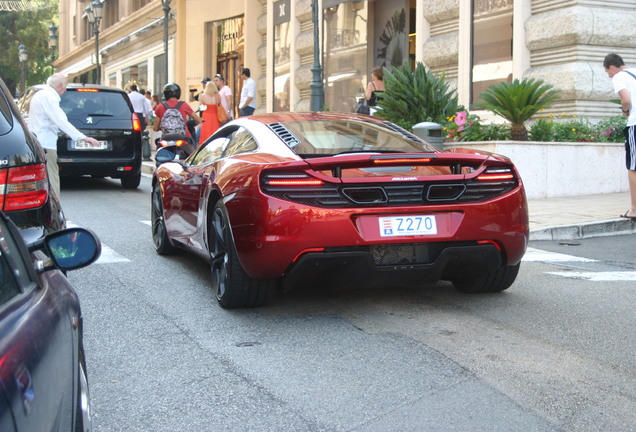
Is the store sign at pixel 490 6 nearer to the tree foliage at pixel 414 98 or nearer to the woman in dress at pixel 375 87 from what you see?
the woman in dress at pixel 375 87

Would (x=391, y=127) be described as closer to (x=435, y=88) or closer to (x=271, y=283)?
(x=271, y=283)

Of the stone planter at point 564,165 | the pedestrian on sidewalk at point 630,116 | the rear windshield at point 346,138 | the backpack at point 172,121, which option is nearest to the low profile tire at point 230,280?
the rear windshield at point 346,138

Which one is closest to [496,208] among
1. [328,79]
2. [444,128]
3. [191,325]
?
[191,325]

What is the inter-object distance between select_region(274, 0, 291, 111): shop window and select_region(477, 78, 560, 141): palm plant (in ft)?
43.6

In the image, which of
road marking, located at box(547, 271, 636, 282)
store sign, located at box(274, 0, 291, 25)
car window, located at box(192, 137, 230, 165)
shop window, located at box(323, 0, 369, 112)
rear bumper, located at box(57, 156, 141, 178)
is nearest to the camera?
car window, located at box(192, 137, 230, 165)

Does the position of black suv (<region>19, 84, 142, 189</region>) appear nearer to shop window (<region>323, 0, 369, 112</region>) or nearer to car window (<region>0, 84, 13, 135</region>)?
shop window (<region>323, 0, 369, 112</region>)

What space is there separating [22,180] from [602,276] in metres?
4.74

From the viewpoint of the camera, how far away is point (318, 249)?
5.33 meters

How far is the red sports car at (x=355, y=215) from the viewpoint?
531cm

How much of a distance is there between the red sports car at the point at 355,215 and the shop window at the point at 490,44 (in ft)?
36.0

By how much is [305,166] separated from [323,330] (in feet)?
3.17

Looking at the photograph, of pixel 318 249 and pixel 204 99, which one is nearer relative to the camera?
pixel 318 249

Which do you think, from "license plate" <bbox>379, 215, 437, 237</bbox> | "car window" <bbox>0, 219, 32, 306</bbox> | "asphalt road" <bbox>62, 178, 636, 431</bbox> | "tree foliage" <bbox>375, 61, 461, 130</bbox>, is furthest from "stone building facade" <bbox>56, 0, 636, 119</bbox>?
"car window" <bbox>0, 219, 32, 306</bbox>

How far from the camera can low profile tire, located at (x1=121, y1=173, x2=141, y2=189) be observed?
636 inches
